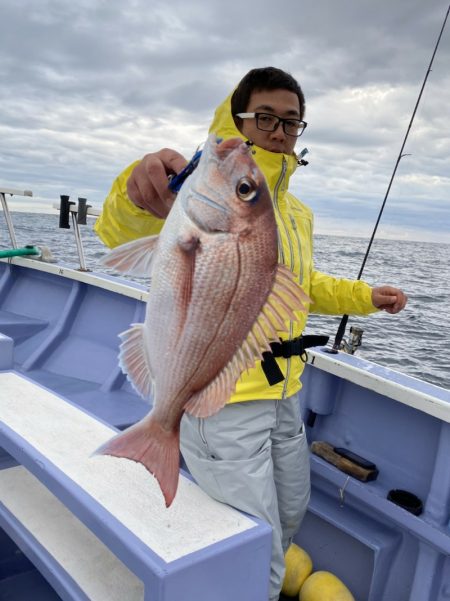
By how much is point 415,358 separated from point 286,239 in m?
8.82

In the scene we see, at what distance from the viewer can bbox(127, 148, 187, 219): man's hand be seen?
1.49 m

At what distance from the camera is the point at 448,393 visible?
293 cm

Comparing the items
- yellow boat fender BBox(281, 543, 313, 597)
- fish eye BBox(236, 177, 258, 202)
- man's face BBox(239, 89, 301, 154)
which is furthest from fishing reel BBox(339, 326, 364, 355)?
fish eye BBox(236, 177, 258, 202)

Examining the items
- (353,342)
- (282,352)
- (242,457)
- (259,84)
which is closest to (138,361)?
(242,457)

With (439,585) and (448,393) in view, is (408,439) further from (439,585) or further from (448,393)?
(439,585)

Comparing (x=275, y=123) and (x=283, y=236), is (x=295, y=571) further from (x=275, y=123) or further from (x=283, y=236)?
(x=275, y=123)

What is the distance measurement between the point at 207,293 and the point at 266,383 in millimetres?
865

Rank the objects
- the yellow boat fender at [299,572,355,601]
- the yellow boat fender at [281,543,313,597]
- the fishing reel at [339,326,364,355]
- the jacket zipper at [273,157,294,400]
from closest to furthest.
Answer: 1. the jacket zipper at [273,157,294,400]
2. the yellow boat fender at [299,572,355,601]
3. the yellow boat fender at [281,543,313,597]
4. the fishing reel at [339,326,364,355]

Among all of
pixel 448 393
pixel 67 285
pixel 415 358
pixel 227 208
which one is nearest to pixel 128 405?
pixel 67 285

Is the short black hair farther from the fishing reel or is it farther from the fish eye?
the fishing reel

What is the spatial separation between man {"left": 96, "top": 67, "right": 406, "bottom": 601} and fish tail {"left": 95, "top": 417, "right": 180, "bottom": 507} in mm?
646

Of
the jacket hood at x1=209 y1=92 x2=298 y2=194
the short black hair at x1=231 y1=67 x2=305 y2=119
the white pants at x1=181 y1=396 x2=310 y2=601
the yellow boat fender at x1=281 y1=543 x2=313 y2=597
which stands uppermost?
the short black hair at x1=231 y1=67 x2=305 y2=119

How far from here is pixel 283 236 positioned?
7.61 feet

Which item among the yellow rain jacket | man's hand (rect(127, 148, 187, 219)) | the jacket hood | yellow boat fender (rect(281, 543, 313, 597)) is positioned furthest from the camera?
yellow boat fender (rect(281, 543, 313, 597))
